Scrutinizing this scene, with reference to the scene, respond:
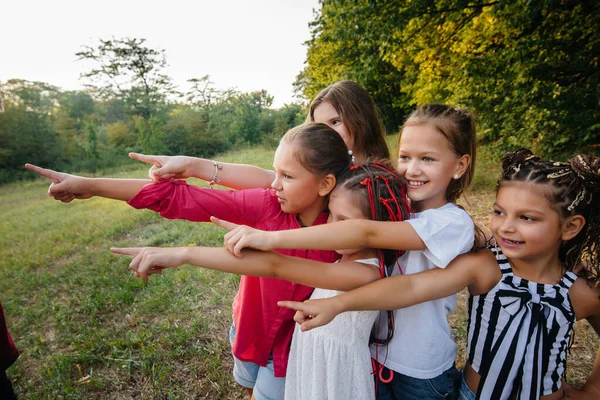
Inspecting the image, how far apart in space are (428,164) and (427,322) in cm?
68

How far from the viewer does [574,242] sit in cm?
129

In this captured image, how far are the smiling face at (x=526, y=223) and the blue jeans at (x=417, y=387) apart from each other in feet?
Answer: 1.98

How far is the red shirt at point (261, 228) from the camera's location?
4.12 ft

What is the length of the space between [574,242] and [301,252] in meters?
1.13

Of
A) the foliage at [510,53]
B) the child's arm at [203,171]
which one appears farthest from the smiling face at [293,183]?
the foliage at [510,53]

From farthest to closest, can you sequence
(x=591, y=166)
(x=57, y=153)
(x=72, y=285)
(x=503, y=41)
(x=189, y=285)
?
1. (x=57, y=153)
2. (x=503, y=41)
3. (x=72, y=285)
4. (x=189, y=285)
5. (x=591, y=166)

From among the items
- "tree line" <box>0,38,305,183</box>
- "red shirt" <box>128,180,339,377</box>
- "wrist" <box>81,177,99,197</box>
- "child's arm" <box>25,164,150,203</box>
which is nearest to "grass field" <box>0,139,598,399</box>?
"red shirt" <box>128,180,339,377</box>

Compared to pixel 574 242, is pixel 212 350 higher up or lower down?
lower down

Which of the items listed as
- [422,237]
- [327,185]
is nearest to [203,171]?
[327,185]

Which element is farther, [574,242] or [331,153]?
[331,153]

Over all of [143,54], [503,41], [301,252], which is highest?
[143,54]

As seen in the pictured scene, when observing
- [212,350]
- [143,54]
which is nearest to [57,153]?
[143,54]

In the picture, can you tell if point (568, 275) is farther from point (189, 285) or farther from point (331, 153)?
point (189, 285)

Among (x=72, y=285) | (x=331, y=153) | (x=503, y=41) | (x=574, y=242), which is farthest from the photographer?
(x=503, y=41)
